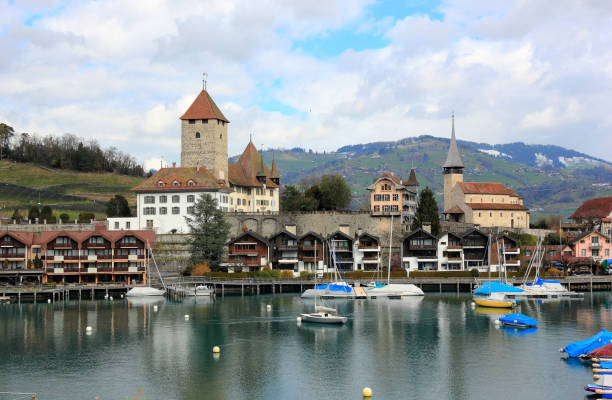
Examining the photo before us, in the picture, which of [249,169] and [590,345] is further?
[249,169]

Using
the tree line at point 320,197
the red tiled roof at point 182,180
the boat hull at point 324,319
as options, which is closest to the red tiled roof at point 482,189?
the tree line at point 320,197

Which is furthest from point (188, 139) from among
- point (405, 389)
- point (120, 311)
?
point (405, 389)

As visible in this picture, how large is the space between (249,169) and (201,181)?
1516 cm

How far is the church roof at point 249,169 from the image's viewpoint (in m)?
122

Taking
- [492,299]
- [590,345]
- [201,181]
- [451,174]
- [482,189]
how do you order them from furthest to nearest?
[451,174]
[482,189]
[201,181]
[492,299]
[590,345]

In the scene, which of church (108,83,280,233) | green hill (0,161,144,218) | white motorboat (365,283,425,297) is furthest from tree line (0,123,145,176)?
white motorboat (365,283,425,297)

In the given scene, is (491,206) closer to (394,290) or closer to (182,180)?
(394,290)

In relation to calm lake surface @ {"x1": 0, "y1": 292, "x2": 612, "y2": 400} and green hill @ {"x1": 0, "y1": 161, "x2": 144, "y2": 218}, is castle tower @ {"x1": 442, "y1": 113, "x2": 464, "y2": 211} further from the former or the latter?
green hill @ {"x1": 0, "y1": 161, "x2": 144, "y2": 218}

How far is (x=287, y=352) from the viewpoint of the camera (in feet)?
177

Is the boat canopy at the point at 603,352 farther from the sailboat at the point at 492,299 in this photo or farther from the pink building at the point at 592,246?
the pink building at the point at 592,246

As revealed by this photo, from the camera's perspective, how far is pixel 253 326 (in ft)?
214

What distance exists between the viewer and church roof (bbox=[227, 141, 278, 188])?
400ft

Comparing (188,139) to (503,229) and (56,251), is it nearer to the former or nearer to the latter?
(56,251)

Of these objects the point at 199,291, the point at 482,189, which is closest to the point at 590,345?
the point at 199,291
